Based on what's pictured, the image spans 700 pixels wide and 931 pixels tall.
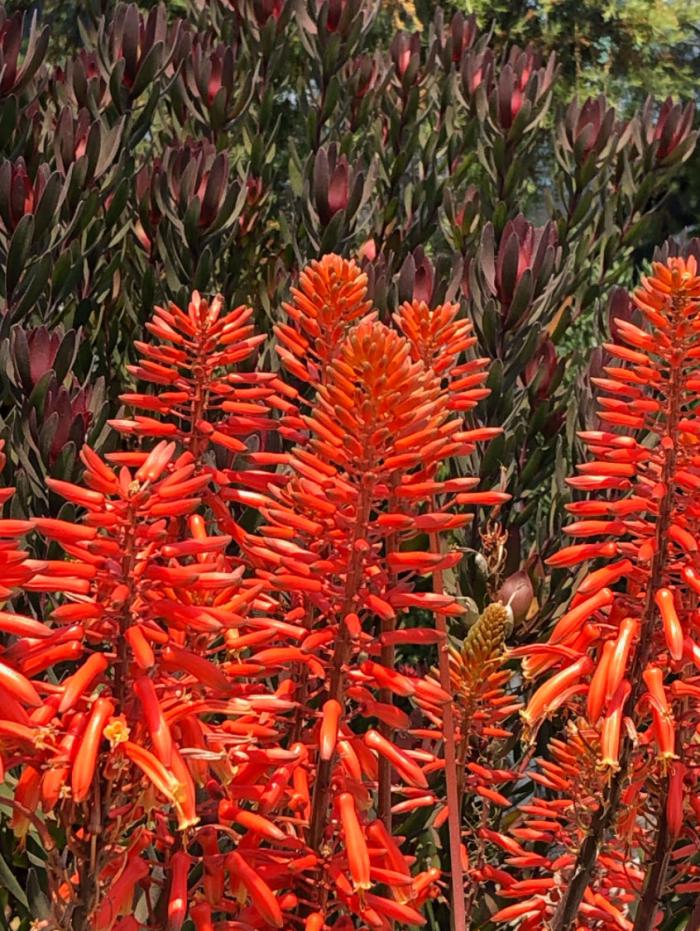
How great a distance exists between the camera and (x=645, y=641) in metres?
1.57

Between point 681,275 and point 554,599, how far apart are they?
1.55 meters

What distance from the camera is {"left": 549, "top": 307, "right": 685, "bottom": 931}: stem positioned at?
1555mm

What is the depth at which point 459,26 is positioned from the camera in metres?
4.84

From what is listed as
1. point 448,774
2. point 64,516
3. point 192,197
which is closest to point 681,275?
point 448,774

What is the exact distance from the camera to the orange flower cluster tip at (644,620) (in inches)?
59.9

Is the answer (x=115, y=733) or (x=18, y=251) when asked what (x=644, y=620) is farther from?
(x=18, y=251)

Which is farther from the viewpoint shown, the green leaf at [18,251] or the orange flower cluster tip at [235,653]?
the green leaf at [18,251]

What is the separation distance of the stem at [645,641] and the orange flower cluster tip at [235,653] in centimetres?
23

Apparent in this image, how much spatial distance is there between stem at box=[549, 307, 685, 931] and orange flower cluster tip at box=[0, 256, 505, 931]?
23 centimetres

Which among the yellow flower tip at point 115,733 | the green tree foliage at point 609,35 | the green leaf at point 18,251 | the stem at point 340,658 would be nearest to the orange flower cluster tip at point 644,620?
the stem at point 340,658

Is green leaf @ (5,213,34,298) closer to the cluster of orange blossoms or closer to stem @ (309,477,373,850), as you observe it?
the cluster of orange blossoms

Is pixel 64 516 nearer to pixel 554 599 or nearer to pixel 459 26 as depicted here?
pixel 554 599

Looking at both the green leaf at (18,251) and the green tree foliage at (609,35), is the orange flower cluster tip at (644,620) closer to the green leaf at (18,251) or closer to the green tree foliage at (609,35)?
the green leaf at (18,251)

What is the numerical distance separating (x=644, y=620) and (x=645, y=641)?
0.09 ft
